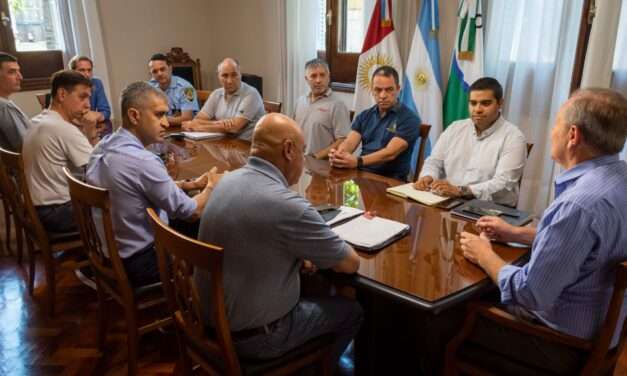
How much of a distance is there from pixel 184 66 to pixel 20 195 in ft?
11.1

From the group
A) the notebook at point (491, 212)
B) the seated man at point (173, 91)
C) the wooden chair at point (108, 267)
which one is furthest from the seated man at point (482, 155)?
the seated man at point (173, 91)

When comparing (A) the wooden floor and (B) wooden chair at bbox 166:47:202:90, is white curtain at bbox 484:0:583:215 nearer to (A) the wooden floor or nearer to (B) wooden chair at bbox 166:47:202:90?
(A) the wooden floor

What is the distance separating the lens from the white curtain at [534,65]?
2920 millimetres

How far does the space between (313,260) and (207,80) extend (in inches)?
194

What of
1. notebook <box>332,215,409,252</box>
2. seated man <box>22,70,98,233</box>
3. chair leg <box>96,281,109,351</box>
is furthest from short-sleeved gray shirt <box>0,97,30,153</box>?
notebook <box>332,215,409,252</box>

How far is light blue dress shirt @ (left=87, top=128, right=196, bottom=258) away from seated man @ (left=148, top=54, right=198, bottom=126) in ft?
6.48

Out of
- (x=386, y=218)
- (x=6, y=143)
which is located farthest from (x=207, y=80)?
(x=386, y=218)

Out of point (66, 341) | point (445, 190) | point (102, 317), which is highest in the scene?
point (445, 190)

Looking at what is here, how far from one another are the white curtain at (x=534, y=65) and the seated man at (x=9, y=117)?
119 inches

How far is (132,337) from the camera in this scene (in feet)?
5.68

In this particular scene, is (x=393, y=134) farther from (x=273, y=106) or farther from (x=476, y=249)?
(x=476, y=249)

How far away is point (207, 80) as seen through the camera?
5.79 meters

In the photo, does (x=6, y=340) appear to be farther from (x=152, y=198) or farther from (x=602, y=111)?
(x=602, y=111)

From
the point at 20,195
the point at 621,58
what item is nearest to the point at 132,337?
the point at 20,195
